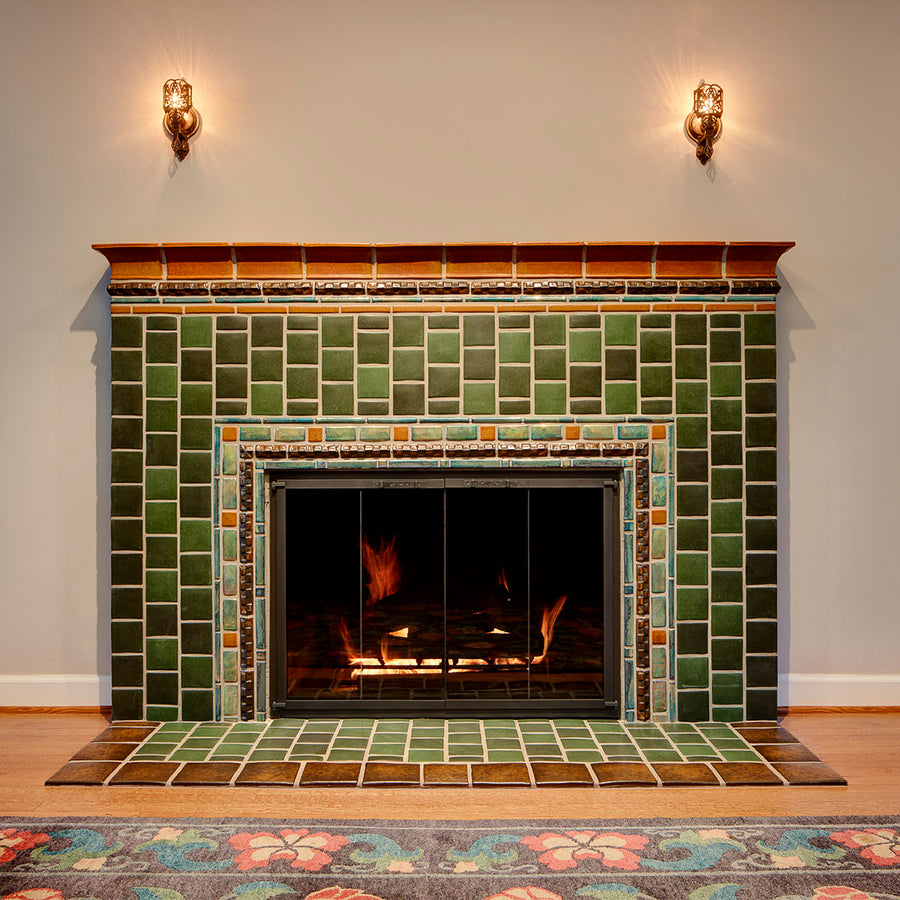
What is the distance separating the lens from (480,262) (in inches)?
103

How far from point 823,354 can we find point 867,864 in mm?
1691

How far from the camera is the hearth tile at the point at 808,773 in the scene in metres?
2.19

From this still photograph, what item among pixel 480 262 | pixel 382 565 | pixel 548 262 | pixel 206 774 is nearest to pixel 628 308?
pixel 548 262

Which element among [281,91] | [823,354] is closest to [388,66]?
[281,91]

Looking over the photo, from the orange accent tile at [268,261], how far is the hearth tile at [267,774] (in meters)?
1.55

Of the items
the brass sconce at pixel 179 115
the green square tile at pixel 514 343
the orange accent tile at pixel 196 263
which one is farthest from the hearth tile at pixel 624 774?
the brass sconce at pixel 179 115

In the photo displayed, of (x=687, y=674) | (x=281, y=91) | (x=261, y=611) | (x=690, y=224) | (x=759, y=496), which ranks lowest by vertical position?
(x=687, y=674)

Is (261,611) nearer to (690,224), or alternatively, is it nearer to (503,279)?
(503,279)

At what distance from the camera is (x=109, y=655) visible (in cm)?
281

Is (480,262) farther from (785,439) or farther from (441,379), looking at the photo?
(785,439)

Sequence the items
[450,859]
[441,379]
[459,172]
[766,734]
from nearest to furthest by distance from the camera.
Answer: [450,859]
[766,734]
[441,379]
[459,172]

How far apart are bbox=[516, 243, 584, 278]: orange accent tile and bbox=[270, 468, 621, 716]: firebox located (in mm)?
675

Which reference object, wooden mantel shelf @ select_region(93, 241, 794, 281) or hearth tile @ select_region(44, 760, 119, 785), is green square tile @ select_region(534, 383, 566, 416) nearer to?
wooden mantel shelf @ select_region(93, 241, 794, 281)

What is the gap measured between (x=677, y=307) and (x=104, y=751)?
7.68 feet
